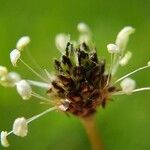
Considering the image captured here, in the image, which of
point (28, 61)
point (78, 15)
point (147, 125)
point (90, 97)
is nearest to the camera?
point (90, 97)

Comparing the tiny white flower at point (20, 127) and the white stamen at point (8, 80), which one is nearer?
the tiny white flower at point (20, 127)

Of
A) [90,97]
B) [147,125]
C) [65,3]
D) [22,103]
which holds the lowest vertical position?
[90,97]

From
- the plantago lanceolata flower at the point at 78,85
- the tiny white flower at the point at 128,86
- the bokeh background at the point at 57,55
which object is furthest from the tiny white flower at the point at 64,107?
the bokeh background at the point at 57,55

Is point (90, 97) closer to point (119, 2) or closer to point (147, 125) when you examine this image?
point (147, 125)

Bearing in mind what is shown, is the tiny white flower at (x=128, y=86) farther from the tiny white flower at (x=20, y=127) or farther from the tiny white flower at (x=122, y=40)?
the tiny white flower at (x=20, y=127)

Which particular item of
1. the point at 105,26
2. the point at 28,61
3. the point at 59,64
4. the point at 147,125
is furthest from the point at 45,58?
the point at 59,64

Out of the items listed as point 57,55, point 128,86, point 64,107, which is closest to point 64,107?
point 64,107
